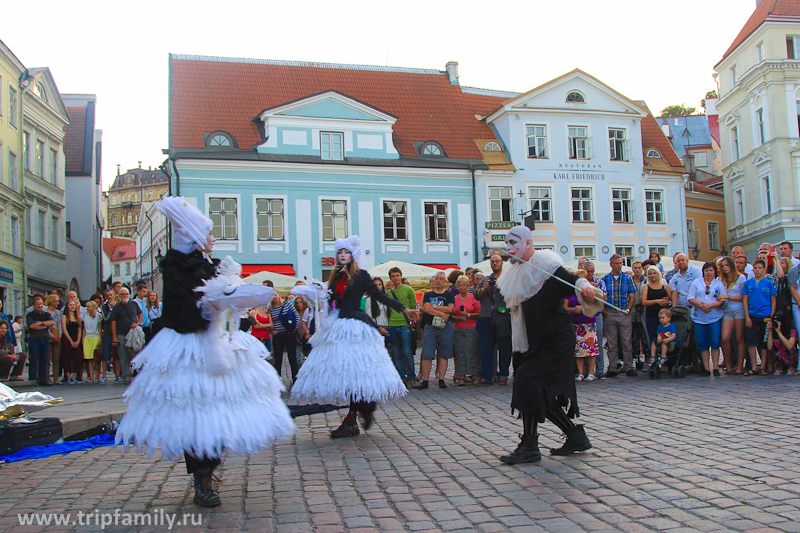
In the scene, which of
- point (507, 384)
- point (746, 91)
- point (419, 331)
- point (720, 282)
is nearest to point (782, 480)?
point (507, 384)

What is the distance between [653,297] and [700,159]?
5689 cm

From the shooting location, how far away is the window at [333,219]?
3169 centimetres

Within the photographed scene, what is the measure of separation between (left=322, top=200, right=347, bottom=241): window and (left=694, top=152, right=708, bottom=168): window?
42932 mm

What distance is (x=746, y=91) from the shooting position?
1686 inches

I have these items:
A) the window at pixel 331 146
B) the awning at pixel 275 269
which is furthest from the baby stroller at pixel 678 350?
the window at pixel 331 146

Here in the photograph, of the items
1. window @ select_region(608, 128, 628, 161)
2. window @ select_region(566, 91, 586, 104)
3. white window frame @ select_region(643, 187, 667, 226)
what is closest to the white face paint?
window @ select_region(566, 91, 586, 104)

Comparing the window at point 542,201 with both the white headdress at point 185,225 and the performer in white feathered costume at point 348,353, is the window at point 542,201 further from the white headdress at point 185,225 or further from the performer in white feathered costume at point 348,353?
the white headdress at point 185,225

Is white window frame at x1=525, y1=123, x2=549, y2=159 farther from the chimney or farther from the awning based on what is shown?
the awning

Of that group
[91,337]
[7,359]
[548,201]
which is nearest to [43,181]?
[91,337]

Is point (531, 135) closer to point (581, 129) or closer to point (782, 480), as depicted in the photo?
point (581, 129)

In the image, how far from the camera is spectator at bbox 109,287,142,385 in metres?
14.0

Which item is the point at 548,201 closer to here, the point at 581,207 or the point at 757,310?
the point at 581,207

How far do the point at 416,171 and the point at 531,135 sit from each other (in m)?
6.57

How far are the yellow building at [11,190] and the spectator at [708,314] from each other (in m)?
25.7
